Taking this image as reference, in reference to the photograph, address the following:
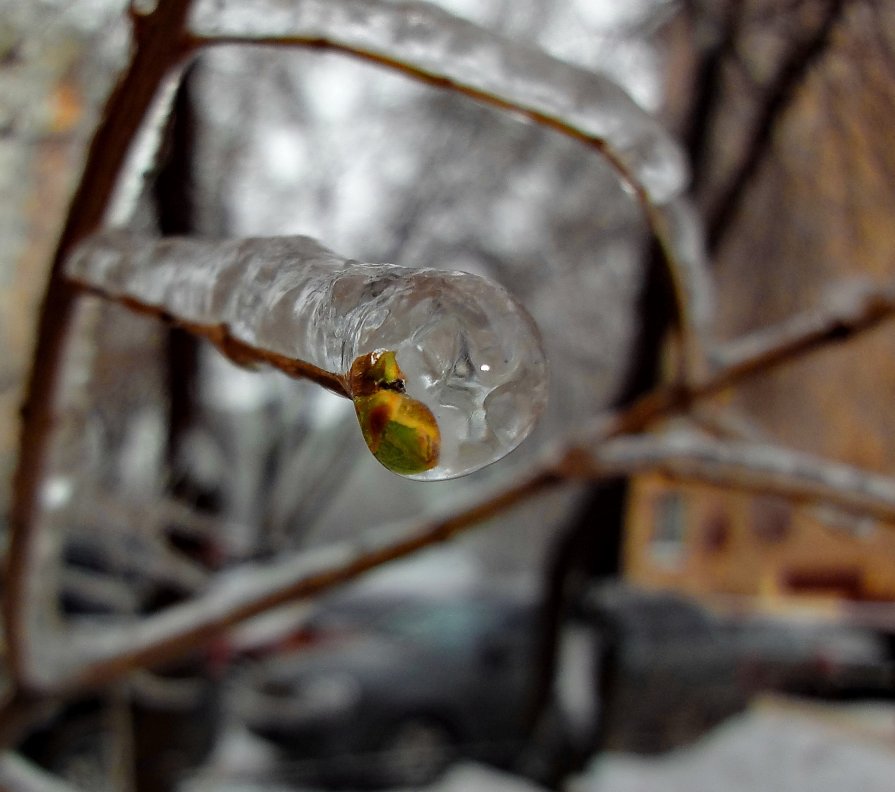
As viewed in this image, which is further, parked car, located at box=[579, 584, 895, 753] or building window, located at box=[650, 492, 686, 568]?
building window, located at box=[650, 492, 686, 568]

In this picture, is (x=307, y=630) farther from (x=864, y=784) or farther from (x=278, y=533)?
(x=864, y=784)

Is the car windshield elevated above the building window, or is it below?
below

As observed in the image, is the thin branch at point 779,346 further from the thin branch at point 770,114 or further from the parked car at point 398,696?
the parked car at point 398,696

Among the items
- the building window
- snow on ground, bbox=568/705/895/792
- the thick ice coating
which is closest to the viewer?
the thick ice coating

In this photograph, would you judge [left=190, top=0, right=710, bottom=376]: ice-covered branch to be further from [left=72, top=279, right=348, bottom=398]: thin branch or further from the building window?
the building window

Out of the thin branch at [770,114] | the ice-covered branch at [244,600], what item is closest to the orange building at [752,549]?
the ice-covered branch at [244,600]

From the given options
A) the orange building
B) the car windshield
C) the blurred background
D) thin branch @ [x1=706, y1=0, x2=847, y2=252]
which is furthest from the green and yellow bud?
the car windshield

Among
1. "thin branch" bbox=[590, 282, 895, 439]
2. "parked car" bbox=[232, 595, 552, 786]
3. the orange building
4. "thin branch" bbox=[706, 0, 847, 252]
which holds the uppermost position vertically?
"thin branch" bbox=[706, 0, 847, 252]

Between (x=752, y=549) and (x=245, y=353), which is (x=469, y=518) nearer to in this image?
(x=245, y=353)

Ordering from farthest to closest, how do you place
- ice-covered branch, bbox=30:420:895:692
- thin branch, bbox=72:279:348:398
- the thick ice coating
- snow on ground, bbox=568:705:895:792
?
snow on ground, bbox=568:705:895:792 < ice-covered branch, bbox=30:420:895:692 < thin branch, bbox=72:279:348:398 < the thick ice coating
